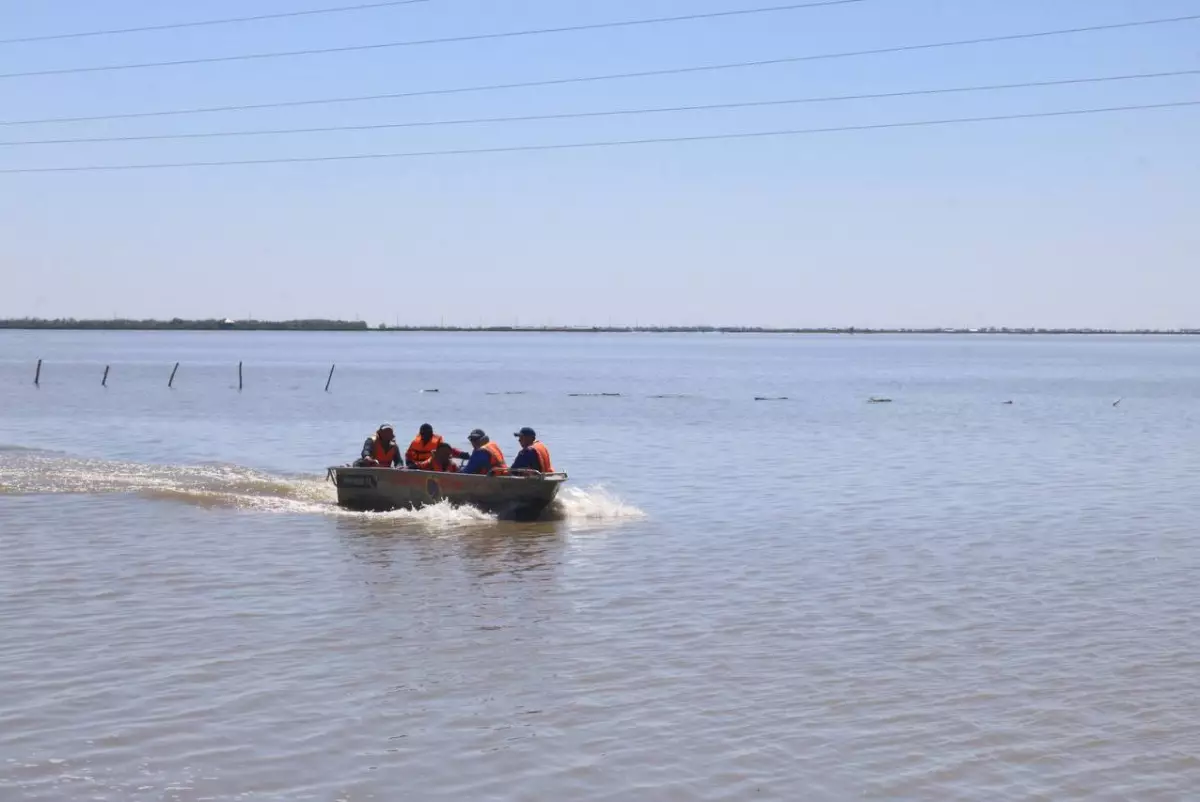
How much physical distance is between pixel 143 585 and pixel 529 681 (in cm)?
696

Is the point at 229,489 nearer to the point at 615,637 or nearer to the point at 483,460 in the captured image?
the point at 483,460

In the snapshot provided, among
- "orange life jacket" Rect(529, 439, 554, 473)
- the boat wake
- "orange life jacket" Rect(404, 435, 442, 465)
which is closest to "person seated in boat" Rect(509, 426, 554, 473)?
"orange life jacket" Rect(529, 439, 554, 473)

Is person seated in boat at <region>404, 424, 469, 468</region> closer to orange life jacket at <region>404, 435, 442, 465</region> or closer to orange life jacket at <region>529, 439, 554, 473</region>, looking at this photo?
orange life jacket at <region>404, 435, 442, 465</region>

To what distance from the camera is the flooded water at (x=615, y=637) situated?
10406 millimetres

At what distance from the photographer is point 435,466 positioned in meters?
25.2

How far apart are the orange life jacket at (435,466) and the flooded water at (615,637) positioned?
0.89 meters

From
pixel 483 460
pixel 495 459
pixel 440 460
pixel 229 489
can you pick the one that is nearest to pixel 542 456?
pixel 495 459

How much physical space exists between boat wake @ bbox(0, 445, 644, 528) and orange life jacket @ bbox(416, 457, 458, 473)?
0.80 metres

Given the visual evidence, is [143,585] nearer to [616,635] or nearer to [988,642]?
[616,635]

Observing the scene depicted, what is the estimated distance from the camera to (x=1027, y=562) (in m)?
20.1

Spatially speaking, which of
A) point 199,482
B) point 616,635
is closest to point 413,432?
point 199,482

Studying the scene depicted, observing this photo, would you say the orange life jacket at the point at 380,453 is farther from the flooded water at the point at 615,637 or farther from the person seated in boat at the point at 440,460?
the flooded water at the point at 615,637

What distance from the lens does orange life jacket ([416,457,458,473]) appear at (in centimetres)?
2522

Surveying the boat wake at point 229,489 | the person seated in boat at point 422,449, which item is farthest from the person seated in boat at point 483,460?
the person seated in boat at point 422,449
